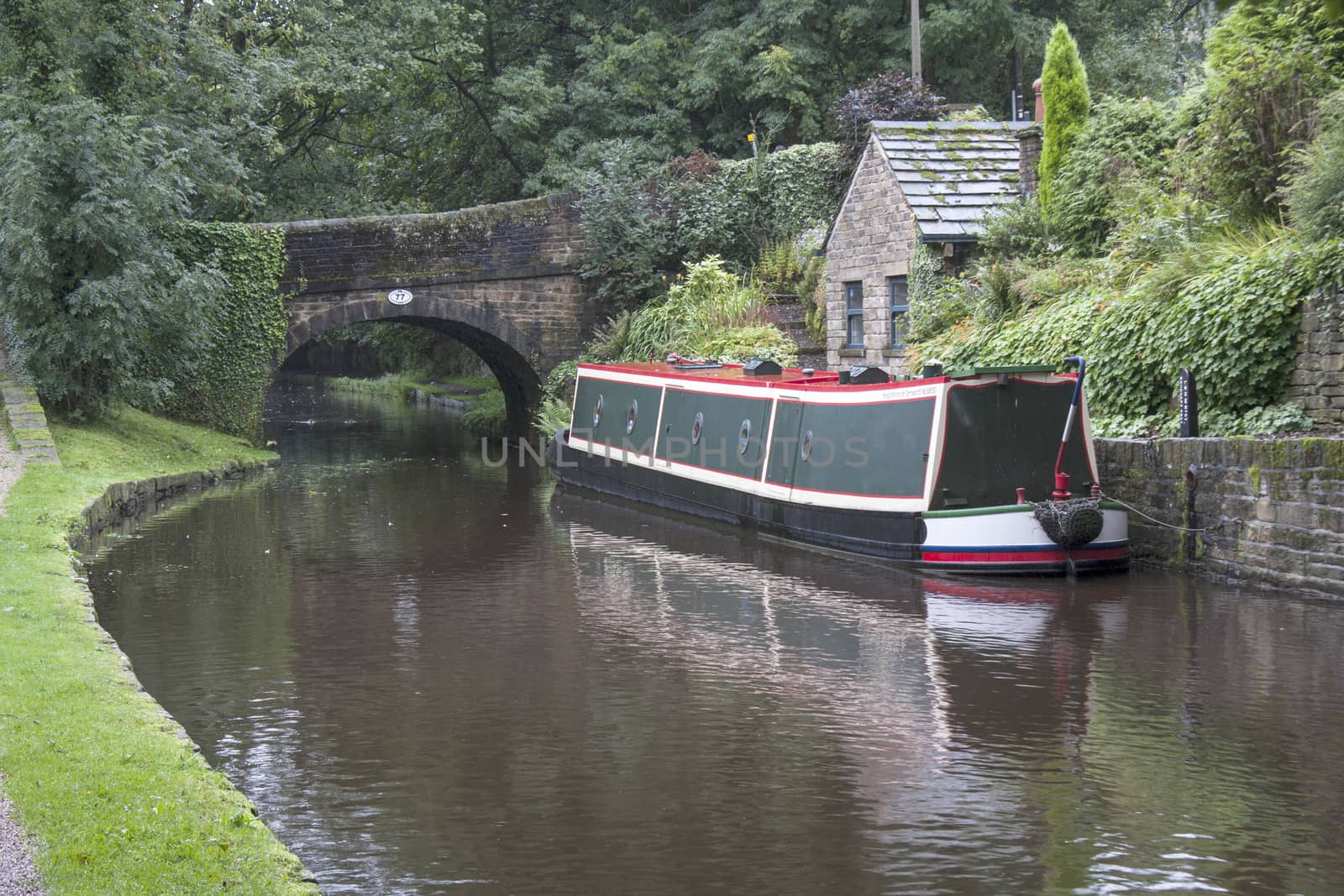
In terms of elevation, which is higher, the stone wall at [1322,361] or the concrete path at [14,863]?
the stone wall at [1322,361]

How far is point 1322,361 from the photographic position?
10.1 m

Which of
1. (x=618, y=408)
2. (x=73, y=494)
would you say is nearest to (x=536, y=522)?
(x=618, y=408)

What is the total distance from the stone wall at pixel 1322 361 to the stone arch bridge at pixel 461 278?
1517cm

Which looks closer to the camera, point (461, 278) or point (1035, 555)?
point (1035, 555)

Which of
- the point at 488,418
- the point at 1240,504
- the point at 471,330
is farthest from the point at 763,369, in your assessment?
the point at 488,418

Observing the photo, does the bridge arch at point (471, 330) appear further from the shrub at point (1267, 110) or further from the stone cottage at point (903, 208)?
the shrub at point (1267, 110)

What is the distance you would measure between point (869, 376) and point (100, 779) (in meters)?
8.69

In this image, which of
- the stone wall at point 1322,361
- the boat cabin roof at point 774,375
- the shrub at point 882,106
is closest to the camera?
the stone wall at point 1322,361

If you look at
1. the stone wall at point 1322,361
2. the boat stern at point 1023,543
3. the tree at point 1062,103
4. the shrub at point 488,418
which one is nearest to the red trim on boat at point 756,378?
the boat stern at point 1023,543

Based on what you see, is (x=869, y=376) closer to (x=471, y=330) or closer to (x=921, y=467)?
(x=921, y=467)

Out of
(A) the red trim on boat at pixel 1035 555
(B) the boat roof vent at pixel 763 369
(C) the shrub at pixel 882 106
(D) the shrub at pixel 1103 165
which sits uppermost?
(C) the shrub at pixel 882 106

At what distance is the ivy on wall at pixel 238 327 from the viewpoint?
70.4 ft

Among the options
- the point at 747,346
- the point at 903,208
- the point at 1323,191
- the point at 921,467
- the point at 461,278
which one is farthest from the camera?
the point at 461,278

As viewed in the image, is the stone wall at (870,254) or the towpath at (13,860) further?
the stone wall at (870,254)
